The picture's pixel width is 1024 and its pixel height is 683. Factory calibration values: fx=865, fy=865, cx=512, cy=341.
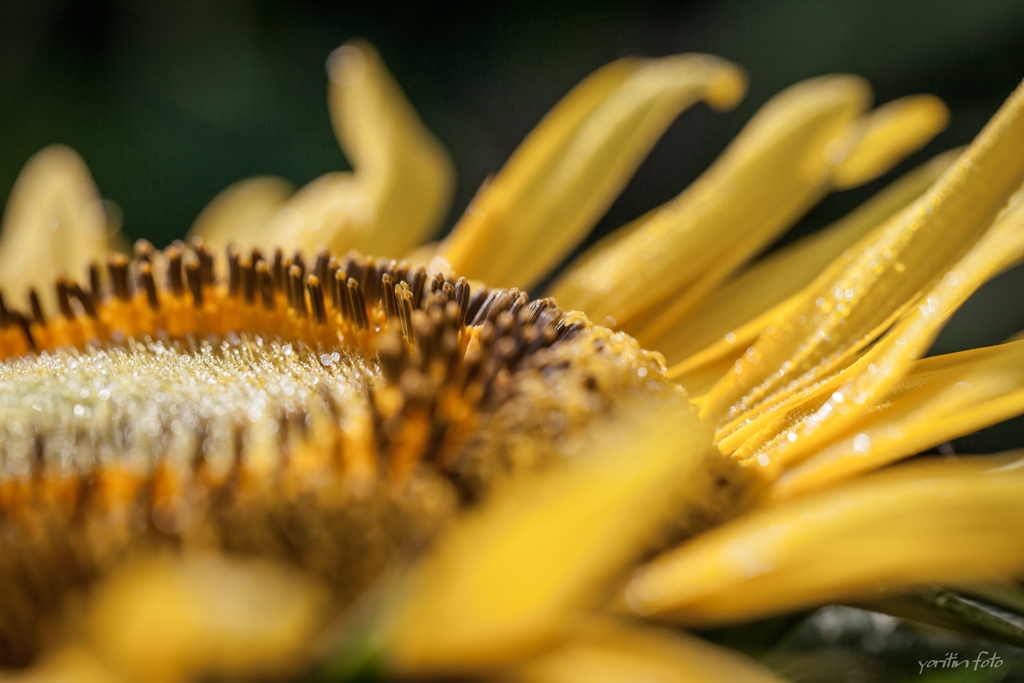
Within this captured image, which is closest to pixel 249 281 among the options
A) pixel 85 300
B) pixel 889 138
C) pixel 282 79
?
pixel 85 300

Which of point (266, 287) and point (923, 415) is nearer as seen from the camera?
point (923, 415)

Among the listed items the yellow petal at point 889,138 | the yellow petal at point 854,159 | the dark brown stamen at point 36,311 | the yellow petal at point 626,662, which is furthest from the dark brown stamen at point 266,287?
the yellow petal at point 889,138

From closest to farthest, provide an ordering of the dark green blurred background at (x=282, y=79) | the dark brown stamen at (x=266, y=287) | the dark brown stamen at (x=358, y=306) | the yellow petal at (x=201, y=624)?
the yellow petal at (x=201, y=624) < the dark brown stamen at (x=358, y=306) < the dark brown stamen at (x=266, y=287) < the dark green blurred background at (x=282, y=79)

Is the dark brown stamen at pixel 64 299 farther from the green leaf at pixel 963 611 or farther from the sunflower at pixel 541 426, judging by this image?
the green leaf at pixel 963 611

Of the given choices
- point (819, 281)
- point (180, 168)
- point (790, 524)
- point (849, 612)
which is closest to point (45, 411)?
point (790, 524)

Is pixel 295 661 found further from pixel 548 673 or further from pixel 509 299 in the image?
pixel 509 299

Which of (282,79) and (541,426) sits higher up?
(282,79)

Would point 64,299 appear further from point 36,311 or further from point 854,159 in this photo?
point 854,159
